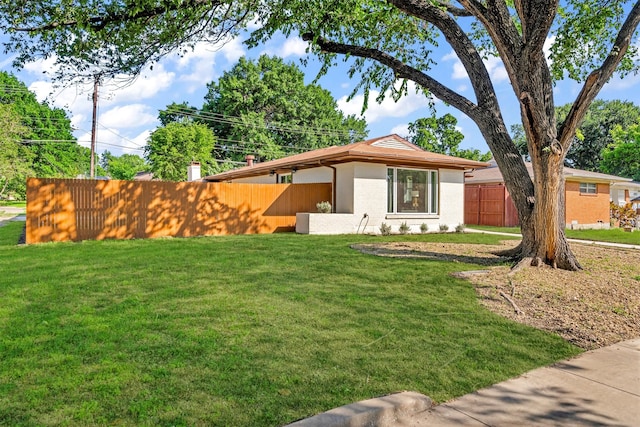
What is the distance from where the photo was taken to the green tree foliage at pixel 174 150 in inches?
1140

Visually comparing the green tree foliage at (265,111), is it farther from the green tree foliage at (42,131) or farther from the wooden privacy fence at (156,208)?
the wooden privacy fence at (156,208)

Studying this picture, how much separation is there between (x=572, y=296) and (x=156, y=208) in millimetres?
11305

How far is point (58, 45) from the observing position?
754 centimetres

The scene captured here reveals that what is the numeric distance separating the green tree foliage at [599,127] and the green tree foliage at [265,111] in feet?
78.8

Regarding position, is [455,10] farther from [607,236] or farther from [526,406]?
[607,236]

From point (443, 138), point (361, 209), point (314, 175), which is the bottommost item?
point (361, 209)

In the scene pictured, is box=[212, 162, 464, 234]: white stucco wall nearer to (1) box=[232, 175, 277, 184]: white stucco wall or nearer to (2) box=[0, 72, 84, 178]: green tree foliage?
(1) box=[232, 175, 277, 184]: white stucco wall

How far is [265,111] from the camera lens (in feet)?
125

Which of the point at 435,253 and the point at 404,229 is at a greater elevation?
the point at 404,229

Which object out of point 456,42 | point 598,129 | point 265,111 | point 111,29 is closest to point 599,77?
point 456,42

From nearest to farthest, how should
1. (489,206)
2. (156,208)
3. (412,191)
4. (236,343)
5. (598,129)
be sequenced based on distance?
(236,343), (156,208), (412,191), (489,206), (598,129)

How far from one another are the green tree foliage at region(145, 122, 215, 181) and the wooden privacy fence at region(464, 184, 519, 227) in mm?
20014

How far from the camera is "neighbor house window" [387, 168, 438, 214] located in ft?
46.8

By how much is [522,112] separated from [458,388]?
213 inches
